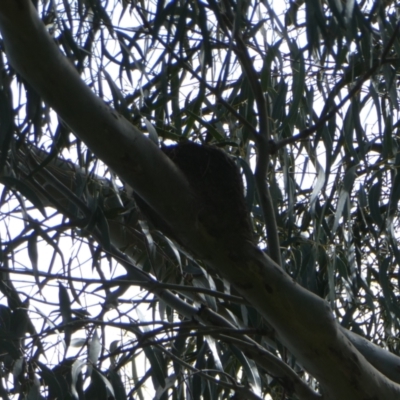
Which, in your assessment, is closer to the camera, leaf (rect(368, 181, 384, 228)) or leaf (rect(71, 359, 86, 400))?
leaf (rect(71, 359, 86, 400))

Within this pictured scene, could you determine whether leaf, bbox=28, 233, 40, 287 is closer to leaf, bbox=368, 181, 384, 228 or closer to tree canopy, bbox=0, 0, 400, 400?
tree canopy, bbox=0, 0, 400, 400

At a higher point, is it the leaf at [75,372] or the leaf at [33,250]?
the leaf at [33,250]

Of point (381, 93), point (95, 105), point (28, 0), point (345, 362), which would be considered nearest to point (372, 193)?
point (381, 93)

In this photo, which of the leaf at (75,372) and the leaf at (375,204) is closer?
the leaf at (75,372)

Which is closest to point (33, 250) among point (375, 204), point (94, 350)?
point (94, 350)

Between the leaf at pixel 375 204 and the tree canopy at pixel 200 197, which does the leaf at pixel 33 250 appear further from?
the leaf at pixel 375 204

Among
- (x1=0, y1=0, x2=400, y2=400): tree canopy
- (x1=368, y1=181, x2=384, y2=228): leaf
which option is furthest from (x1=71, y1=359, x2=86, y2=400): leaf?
(x1=368, y1=181, x2=384, y2=228): leaf

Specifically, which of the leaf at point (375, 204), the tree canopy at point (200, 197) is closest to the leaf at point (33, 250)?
the tree canopy at point (200, 197)

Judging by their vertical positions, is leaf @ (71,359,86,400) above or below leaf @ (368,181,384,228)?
below

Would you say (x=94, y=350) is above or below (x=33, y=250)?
below

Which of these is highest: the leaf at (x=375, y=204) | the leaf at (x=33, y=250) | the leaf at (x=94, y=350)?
the leaf at (x=375, y=204)

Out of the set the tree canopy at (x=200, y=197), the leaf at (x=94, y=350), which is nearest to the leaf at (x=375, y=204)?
the tree canopy at (x=200, y=197)

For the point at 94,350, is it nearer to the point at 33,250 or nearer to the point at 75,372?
the point at 75,372

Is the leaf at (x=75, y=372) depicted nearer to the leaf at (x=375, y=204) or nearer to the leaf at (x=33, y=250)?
the leaf at (x=33, y=250)
